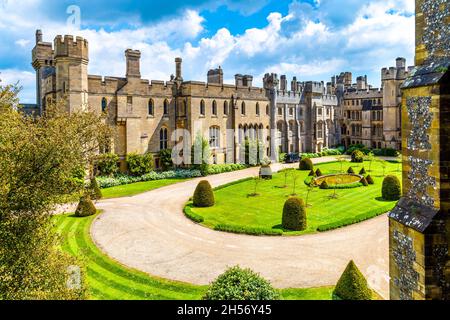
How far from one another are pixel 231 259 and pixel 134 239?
596cm

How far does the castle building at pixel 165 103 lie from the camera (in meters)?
32.1

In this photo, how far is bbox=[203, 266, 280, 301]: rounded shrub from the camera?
9398 mm

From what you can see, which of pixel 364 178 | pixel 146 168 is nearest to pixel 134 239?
pixel 146 168

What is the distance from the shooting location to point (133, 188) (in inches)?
1268

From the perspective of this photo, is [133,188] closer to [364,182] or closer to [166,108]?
[166,108]

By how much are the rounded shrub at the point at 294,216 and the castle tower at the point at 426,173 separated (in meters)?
12.6

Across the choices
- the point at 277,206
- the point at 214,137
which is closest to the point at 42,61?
the point at 214,137

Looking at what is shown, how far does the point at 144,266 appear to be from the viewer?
15.8 m

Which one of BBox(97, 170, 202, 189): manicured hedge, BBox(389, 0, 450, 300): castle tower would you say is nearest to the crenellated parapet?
BBox(97, 170, 202, 189): manicured hedge

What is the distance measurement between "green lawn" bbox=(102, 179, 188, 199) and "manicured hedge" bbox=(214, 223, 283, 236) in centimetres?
1189

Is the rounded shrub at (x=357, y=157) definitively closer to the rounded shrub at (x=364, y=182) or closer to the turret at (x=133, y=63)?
the rounded shrub at (x=364, y=182)

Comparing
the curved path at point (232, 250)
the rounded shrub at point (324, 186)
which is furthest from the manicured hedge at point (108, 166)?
the rounded shrub at point (324, 186)

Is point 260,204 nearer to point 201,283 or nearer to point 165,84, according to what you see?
point 201,283

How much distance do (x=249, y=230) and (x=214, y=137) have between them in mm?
25309
